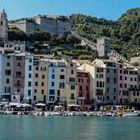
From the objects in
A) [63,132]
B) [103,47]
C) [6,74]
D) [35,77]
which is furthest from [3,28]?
[63,132]

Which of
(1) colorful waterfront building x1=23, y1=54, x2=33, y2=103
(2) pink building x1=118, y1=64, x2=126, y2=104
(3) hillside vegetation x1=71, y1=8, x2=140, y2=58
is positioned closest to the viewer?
(1) colorful waterfront building x1=23, y1=54, x2=33, y2=103

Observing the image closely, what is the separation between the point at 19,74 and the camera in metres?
94.0

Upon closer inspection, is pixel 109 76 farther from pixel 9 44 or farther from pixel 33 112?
pixel 9 44

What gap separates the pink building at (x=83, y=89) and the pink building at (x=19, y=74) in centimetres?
993

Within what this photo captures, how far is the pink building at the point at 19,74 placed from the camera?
3676 inches

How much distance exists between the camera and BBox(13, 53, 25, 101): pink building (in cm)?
9338

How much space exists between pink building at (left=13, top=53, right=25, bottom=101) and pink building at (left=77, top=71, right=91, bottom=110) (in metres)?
9.93

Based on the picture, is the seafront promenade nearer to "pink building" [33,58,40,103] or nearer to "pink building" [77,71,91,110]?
"pink building" [77,71,91,110]

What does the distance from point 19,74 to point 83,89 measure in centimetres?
1191

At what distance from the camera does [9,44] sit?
118 metres

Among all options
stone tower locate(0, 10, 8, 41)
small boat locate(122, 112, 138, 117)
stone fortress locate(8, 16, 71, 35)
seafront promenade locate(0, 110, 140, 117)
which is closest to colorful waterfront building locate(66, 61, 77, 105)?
→ seafront promenade locate(0, 110, 140, 117)

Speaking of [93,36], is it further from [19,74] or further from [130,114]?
[130,114]

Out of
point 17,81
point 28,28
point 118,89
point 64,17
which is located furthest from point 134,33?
point 17,81

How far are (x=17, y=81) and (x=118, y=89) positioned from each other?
18.9m
